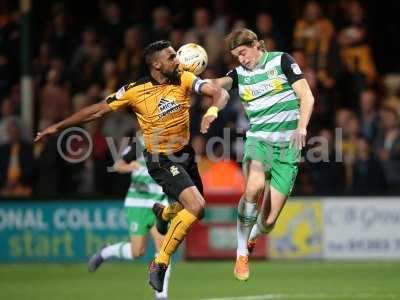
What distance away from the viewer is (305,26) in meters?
16.8

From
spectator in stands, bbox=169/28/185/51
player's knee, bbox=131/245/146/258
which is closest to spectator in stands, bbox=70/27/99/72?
spectator in stands, bbox=169/28/185/51

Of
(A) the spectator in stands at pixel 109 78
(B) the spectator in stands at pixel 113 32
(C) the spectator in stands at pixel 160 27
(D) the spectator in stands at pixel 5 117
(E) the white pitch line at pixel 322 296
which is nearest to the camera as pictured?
(E) the white pitch line at pixel 322 296

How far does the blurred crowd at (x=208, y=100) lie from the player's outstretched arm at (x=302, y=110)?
4.96 m

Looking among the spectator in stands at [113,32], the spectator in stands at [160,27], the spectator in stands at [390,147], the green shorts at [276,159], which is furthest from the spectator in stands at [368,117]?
the green shorts at [276,159]

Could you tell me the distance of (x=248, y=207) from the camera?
1085 centimetres

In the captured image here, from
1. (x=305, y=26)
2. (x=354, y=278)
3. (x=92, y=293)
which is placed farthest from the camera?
(x=305, y=26)

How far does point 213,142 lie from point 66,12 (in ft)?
13.9

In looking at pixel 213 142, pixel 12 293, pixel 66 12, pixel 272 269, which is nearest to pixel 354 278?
pixel 272 269

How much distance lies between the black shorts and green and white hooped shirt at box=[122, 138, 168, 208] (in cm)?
161

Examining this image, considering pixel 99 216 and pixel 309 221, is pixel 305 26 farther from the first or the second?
pixel 99 216

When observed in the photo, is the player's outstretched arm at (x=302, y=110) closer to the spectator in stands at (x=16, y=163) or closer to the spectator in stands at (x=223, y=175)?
the spectator in stands at (x=223, y=175)

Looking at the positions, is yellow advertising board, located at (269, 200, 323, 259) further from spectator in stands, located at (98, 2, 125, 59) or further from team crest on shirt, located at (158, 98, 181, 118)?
team crest on shirt, located at (158, 98, 181, 118)

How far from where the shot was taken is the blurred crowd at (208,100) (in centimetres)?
1580

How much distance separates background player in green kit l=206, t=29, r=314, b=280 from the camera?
35.2 ft
